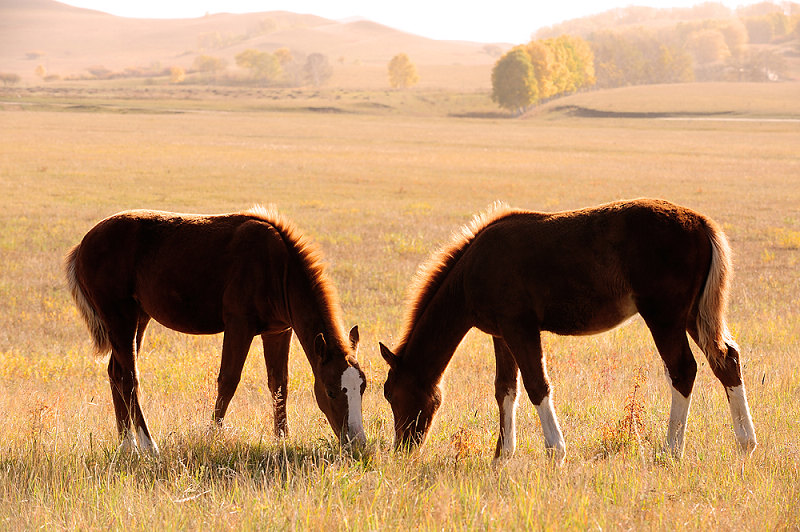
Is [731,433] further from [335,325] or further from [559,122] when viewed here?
[559,122]

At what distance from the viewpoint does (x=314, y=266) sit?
5.68 metres

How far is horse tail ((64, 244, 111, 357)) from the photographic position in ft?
20.8

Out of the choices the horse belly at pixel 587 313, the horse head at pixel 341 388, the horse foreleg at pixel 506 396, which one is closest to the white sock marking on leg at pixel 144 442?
the horse head at pixel 341 388

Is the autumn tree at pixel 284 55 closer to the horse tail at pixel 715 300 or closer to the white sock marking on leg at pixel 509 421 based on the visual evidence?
the white sock marking on leg at pixel 509 421

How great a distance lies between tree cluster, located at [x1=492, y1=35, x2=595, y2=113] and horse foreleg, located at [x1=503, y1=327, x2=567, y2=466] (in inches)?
3855

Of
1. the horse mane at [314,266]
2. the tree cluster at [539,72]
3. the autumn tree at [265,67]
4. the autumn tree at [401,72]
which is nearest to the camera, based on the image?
the horse mane at [314,266]

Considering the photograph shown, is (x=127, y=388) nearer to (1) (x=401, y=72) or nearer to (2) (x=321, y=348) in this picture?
(2) (x=321, y=348)

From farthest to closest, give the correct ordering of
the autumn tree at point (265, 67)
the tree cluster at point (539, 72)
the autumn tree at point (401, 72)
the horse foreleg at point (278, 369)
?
the autumn tree at point (265, 67) → the autumn tree at point (401, 72) → the tree cluster at point (539, 72) → the horse foreleg at point (278, 369)

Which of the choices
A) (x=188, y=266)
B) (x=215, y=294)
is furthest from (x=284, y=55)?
(x=215, y=294)

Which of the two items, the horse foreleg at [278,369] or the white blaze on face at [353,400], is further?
the horse foreleg at [278,369]

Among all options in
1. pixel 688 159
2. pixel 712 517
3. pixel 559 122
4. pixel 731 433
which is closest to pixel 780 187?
pixel 688 159

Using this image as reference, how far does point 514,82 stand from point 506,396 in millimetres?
98259

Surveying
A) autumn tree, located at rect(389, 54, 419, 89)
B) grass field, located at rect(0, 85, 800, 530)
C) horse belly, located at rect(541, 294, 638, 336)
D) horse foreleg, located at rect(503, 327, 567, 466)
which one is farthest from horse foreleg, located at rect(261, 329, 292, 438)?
autumn tree, located at rect(389, 54, 419, 89)

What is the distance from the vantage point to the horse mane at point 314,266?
5.55 metres
